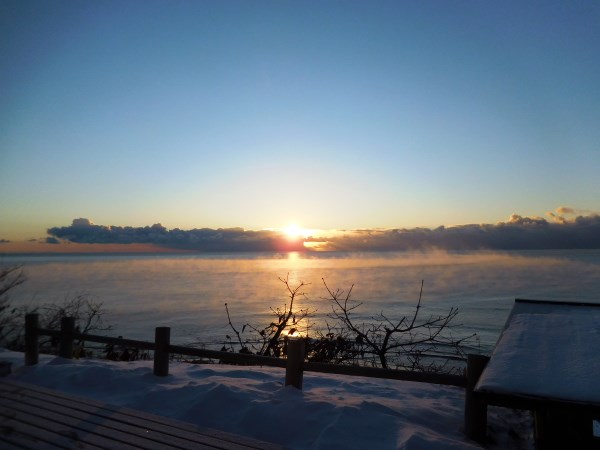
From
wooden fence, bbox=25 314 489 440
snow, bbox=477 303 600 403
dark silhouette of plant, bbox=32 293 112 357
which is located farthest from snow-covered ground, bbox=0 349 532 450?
dark silhouette of plant, bbox=32 293 112 357

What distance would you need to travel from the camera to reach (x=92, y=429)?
15.0ft

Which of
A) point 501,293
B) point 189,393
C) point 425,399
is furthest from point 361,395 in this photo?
point 501,293

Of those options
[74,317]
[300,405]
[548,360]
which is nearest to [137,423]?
[300,405]

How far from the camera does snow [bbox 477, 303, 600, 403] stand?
2977mm

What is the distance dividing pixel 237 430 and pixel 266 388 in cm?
146

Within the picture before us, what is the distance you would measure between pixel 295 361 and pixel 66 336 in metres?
4.43

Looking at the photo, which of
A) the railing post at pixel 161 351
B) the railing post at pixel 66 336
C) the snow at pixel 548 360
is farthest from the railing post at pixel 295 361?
the railing post at pixel 66 336

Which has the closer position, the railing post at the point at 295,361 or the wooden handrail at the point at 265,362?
the wooden handrail at the point at 265,362

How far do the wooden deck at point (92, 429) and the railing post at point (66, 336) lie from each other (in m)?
2.54

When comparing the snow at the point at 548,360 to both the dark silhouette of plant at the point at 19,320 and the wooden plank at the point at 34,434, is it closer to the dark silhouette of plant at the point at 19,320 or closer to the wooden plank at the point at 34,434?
the wooden plank at the point at 34,434

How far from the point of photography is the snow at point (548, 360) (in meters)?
2.98

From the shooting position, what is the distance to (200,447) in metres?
4.19

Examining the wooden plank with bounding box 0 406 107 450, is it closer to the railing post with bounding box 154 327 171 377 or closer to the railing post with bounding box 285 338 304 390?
the railing post with bounding box 154 327 171 377

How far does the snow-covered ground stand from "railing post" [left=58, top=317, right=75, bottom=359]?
45cm
